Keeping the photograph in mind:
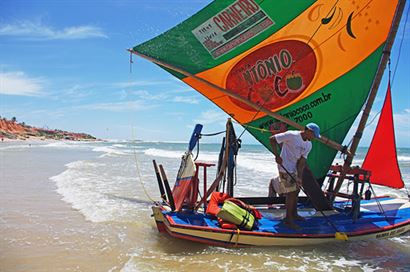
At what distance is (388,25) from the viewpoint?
6.74m

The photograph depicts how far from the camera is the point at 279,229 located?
5.90m

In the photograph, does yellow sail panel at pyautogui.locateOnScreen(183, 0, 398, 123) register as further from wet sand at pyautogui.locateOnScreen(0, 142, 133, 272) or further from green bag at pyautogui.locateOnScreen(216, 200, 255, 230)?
wet sand at pyautogui.locateOnScreen(0, 142, 133, 272)

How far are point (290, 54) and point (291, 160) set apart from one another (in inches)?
81.7

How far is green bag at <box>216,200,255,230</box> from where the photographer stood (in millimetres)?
5695

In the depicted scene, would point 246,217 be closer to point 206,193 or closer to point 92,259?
point 206,193

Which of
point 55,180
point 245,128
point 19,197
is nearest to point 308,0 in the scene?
point 245,128

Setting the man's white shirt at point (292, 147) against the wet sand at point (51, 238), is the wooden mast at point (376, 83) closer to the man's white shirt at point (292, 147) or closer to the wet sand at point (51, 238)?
the man's white shirt at point (292, 147)

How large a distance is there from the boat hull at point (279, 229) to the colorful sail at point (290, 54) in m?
1.10

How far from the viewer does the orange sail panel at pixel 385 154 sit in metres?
7.17

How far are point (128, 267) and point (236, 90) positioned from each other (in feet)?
12.0

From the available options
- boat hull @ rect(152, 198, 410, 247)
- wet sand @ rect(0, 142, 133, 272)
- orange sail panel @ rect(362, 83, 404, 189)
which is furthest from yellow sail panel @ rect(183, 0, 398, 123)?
wet sand @ rect(0, 142, 133, 272)

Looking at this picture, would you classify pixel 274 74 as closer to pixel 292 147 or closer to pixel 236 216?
pixel 292 147

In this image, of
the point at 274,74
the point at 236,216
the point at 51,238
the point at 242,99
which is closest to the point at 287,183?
the point at 236,216

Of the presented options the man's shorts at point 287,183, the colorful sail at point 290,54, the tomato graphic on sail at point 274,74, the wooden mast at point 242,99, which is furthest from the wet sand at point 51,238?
the tomato graphic on sail at point 274,74
